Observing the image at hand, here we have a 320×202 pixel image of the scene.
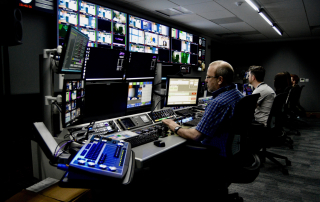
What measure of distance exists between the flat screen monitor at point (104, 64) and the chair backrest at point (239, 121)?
1.06 m

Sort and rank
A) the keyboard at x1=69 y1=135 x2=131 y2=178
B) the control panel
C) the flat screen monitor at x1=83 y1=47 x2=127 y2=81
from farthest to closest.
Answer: the control panel < the flat screen monitor at x1=83 y1=47 x2=127 y2=81 < the keyboard at x1=69 y1=135 x2=131 y2=178

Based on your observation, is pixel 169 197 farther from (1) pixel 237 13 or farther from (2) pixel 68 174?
(1) pixel 237 13

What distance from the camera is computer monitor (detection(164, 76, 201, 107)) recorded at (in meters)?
2.43

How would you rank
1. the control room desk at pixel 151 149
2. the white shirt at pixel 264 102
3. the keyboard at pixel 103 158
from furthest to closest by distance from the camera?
the white shirt at pixel 264 102 < the control room desk at pixel 151 149 < the keyboard at pixel 103 158

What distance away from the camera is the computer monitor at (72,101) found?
54.5 inches

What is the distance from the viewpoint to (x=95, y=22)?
12.3 feet

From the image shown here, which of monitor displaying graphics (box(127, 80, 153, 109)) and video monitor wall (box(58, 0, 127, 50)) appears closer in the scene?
monitor displaying graphics (box(127, 80, 153, 109))

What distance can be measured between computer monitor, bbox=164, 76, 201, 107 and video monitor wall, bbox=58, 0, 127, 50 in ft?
6.23

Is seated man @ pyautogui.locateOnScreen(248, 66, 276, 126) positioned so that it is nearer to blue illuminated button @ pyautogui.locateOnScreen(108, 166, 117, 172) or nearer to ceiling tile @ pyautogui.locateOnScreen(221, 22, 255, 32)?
blue illuminated button @ pyautogui.locateOnScreen(108, 166, 117, 172)

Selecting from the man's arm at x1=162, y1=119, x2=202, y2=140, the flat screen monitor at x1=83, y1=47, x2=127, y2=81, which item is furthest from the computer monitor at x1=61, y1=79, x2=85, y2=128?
the man's arm at x1=162, y1=119, x2=202, y2=140

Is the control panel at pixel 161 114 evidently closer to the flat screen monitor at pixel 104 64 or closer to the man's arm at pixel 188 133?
the man's arm at pixel 188 133

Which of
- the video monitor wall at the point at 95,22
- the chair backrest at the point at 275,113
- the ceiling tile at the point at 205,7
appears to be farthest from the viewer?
the ceiling tile at the point at 205,7

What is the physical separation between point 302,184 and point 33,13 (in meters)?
4.10

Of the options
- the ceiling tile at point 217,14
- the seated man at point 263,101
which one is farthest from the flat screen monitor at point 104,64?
the ceiling tile at point 217,14
